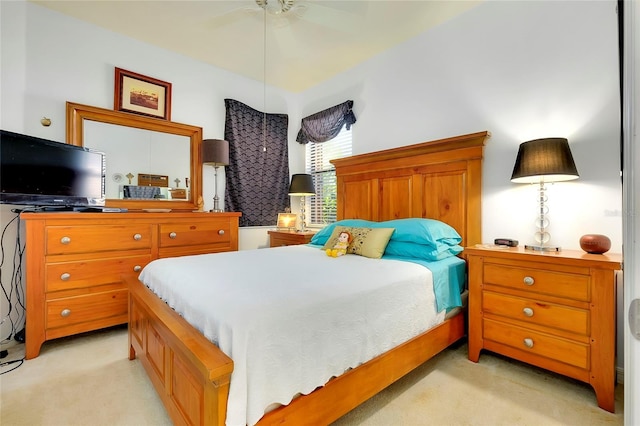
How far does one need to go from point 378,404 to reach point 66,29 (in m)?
3.88

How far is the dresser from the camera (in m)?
2.10

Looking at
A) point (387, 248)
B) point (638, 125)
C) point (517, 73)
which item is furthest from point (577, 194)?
point (638, 125)

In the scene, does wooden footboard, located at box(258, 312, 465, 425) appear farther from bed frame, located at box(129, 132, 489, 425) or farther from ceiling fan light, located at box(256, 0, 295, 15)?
ceiling fan light, located at box(256, 0, 295, 15)

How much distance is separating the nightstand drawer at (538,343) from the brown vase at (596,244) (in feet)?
1.82

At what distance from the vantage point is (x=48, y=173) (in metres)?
2.31

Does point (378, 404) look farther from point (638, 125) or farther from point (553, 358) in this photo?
point (638, 125)

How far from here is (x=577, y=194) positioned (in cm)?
200

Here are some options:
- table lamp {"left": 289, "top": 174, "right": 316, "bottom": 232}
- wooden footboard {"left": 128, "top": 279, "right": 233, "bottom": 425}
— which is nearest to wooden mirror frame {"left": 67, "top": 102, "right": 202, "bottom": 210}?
table lamp {"left": 289, "top": 174, "right": 316, "bottom": 232}

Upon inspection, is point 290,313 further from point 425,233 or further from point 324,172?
point 324,172

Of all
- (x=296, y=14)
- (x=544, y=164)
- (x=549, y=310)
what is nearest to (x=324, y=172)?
(x=296, y=14)

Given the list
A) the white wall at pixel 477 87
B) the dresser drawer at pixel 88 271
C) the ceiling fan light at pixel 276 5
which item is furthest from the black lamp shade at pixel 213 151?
the ceiling fan light at pixel 276 5

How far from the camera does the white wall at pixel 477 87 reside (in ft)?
6.40

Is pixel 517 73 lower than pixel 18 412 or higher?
higher

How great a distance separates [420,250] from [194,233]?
2128mm
